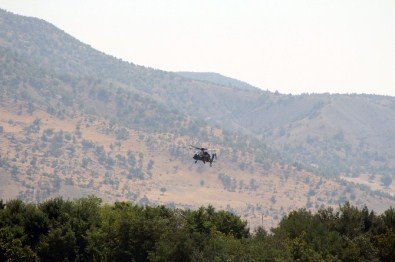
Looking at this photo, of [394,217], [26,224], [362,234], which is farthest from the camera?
[394,217]

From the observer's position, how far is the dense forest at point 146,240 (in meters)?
66.3

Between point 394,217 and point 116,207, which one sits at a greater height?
point 394,217

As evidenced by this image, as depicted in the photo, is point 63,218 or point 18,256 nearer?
point 18,256

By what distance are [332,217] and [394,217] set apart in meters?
6.63

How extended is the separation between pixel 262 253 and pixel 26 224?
70.6ft

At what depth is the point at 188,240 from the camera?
67188 mm

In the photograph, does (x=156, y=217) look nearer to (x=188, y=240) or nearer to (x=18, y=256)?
(x=188, y=240)

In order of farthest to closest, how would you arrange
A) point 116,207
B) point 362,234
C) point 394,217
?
point 116,207, point 394,217, point 362,234

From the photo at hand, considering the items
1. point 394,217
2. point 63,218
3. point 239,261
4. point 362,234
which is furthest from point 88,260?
point 394,217

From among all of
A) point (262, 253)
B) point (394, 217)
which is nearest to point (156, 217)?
point (262, 253)

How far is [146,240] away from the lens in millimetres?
71750

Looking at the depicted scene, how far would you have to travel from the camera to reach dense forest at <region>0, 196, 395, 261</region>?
218 feet

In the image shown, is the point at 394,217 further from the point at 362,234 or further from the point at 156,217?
the point at 156,217

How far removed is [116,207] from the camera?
3553 inches
